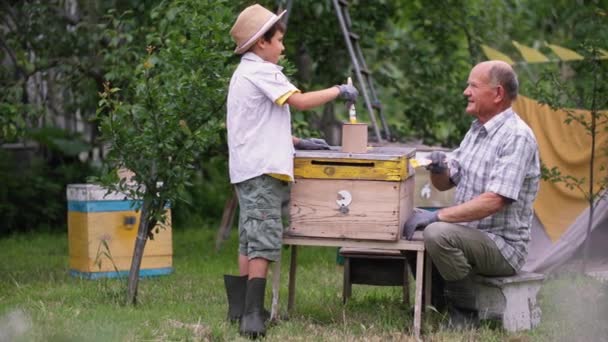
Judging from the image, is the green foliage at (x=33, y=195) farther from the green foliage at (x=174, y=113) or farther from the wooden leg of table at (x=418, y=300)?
the wooden leg of table at (x=418, y=300)

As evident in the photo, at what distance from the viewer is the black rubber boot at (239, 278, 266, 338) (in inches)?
174

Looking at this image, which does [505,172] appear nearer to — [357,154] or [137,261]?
[357,154]

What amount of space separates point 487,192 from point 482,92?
0.54 meters

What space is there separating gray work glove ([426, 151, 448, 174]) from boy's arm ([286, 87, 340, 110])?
1.92 feet

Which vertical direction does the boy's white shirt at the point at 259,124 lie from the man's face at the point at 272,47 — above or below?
below

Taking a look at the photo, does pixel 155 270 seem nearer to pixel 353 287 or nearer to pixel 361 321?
pixel 353 287

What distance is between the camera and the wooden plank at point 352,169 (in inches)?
171

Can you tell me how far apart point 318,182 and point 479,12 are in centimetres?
517

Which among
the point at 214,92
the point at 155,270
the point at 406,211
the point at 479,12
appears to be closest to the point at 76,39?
the point at 155,270

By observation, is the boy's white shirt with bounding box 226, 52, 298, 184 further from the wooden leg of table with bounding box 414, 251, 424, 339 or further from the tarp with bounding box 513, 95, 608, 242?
the tarp with bounding box 513, 95, 608, 242

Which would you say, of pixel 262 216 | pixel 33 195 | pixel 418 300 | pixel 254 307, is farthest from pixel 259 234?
pixel 33 195

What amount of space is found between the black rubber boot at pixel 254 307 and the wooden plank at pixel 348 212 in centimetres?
30

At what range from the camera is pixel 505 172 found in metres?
4.38

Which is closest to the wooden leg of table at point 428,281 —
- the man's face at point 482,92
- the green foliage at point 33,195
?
the man's face at point 482,92
